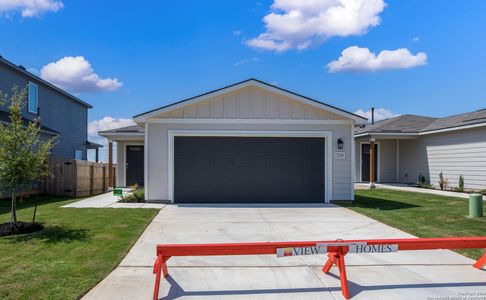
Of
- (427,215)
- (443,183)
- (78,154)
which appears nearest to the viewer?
(427,215)

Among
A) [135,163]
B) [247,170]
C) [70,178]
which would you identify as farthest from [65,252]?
[135,163]

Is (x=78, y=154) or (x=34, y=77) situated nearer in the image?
(x=34, y=77)

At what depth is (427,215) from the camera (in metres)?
10.0

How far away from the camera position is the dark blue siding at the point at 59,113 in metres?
17.3

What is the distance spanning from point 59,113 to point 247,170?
14.9 m

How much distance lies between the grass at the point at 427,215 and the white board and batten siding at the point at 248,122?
1.48 m

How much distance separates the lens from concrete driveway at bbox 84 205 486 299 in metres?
4.47

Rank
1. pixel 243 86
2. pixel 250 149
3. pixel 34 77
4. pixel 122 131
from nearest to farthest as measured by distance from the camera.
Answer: pixel 243 86, pixel 250 149, pixel 122 131, pixel 34 77

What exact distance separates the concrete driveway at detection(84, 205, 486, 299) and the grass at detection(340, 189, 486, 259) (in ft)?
2.25

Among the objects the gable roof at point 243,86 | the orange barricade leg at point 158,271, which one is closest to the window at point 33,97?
the gable roof at point 243,86

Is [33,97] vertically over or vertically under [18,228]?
over

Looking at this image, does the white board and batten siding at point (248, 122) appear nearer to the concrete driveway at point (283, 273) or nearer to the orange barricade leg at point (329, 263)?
the concrete driveway at point (283, 273)

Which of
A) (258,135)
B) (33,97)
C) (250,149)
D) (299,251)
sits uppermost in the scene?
(33,97)

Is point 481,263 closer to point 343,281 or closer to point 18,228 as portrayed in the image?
point 343,281
